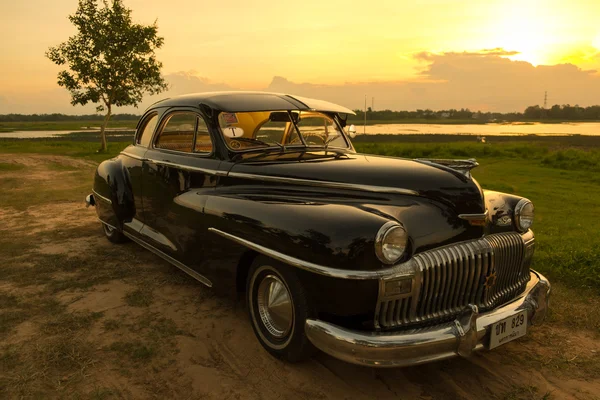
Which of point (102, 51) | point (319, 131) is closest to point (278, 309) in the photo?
point (319, 131)

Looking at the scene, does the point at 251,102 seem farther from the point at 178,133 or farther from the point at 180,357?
the point at 180,357

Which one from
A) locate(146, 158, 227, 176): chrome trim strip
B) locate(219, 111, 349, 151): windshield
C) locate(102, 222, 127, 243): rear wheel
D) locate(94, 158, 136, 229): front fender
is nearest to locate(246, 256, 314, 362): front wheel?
locate(146, 158, 227, 176): chrome trim strip

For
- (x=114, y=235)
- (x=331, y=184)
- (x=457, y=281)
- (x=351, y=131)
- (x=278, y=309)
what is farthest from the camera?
(x=114, y=235)

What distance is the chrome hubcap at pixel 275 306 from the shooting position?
307cm

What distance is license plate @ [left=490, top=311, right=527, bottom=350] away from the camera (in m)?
2.85

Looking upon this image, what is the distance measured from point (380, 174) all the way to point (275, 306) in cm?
123

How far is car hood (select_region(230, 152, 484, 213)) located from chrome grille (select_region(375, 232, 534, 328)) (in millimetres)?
319

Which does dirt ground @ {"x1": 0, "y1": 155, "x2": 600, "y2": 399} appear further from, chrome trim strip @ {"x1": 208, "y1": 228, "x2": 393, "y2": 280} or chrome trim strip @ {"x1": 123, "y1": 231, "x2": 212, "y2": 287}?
chrome trim strip @ {"x1": 208, "y1": 228, "x2": 393, "y2": 280}

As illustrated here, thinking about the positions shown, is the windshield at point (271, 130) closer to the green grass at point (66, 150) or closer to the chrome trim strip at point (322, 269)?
the chrome trim strip at point (322, 269)

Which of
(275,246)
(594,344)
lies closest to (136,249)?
(275,246)

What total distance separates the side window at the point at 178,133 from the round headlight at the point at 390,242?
2379mm

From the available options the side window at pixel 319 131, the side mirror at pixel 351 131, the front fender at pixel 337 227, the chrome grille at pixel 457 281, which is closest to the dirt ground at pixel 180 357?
the chrome grille at pixel 457 281

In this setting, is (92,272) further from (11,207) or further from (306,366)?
(11,207)

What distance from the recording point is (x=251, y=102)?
4.25m
